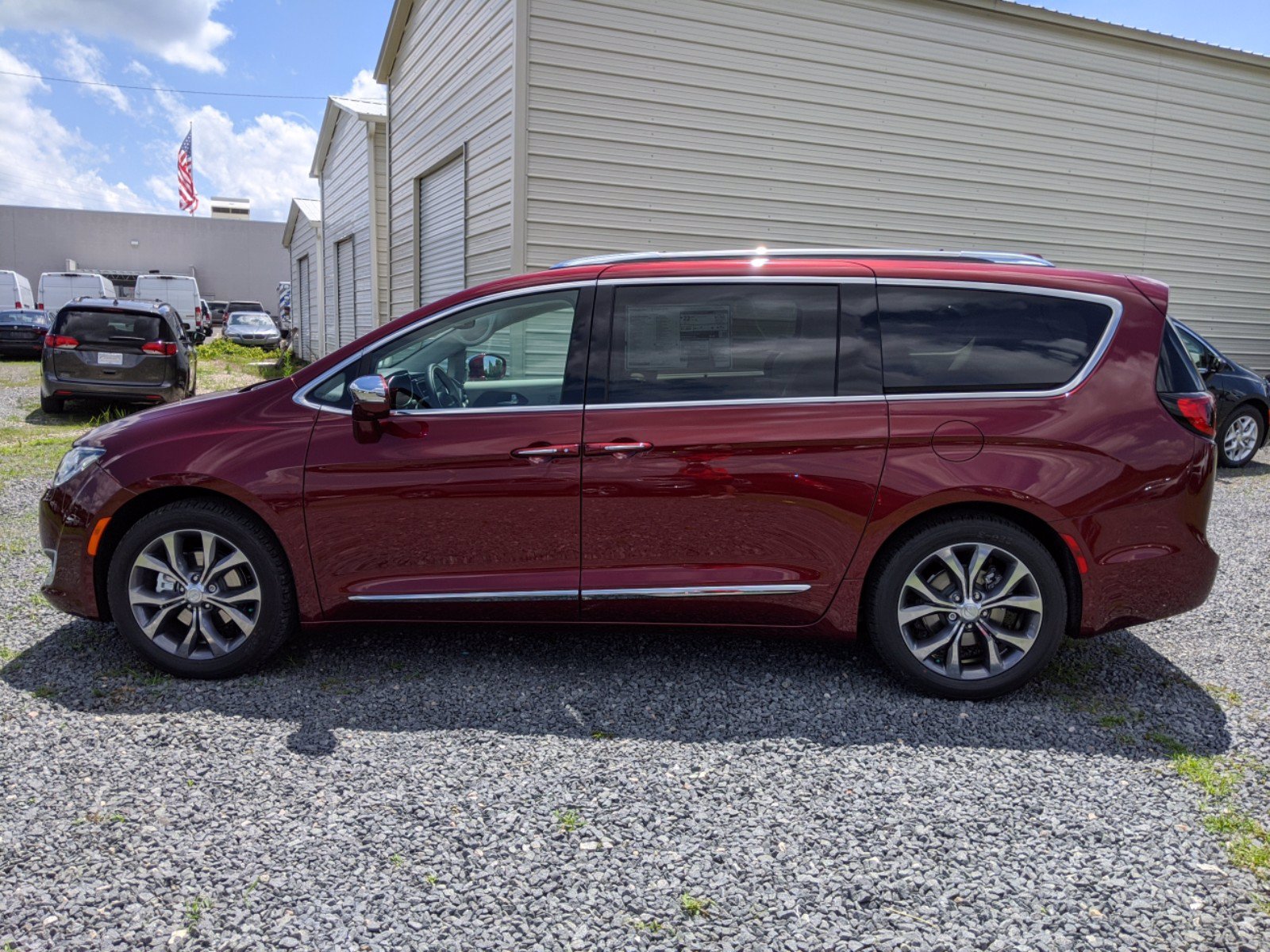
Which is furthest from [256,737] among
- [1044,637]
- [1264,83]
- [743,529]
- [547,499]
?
[1264,83]

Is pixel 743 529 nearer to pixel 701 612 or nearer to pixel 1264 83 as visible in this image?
pixel 701 612

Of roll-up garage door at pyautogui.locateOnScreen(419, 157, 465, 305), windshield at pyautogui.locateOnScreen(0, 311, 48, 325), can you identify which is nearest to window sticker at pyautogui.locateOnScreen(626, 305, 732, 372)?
roll-up garage door at pyautogui.locateOnScreen(419, 157, 465, 305)

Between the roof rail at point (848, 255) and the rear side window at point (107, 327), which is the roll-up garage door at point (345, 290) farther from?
the roof rail at point (848, 255)

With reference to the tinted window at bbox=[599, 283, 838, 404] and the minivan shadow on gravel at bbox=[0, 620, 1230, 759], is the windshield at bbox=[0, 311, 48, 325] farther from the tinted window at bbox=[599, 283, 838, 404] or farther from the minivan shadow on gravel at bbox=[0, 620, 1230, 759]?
the tinted window at bbox=[599, 283, 838, 404]

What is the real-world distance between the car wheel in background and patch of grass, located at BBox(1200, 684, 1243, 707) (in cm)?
686

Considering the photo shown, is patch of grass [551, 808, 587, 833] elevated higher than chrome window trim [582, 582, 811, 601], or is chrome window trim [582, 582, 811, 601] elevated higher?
chrome window trim [582, 582, 811, 601]

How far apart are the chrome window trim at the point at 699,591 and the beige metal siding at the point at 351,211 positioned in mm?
12155

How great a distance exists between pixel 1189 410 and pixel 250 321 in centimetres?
2991

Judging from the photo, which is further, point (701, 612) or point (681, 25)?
point (681, 25)

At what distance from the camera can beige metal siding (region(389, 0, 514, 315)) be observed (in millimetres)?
8461

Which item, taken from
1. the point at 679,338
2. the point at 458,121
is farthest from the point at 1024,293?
the point at 458,121

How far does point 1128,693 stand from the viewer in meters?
3.78

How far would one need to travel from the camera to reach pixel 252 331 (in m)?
28.5

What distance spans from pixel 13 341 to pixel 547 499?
23350mm
